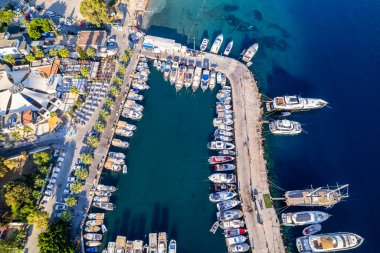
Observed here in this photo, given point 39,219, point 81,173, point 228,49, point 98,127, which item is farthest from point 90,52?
point 39,219

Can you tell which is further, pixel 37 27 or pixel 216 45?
pixel 216 45

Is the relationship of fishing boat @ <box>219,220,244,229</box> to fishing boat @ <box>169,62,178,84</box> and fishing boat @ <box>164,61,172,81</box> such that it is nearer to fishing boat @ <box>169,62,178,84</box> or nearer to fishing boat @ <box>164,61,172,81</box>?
fishing boat @ <box>169,62,178,84</box>

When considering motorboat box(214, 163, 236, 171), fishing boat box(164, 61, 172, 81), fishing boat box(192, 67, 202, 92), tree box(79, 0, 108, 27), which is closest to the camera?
motorboat box(214, 163, 236, 171)

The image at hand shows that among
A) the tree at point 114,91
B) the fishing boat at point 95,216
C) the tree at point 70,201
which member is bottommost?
the fishing boat at point 95,216

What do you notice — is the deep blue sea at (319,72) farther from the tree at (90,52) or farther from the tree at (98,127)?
the tree at (98,127)

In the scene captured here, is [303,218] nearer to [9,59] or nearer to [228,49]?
[228,49]

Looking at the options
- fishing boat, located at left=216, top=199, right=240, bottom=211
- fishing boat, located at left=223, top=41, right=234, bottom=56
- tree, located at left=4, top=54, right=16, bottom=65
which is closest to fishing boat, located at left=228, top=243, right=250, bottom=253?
fishing boat, located at left=216, top=199, right=240, bottom=211

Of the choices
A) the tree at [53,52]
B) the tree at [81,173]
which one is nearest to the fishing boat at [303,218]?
the tree at [81,173]
